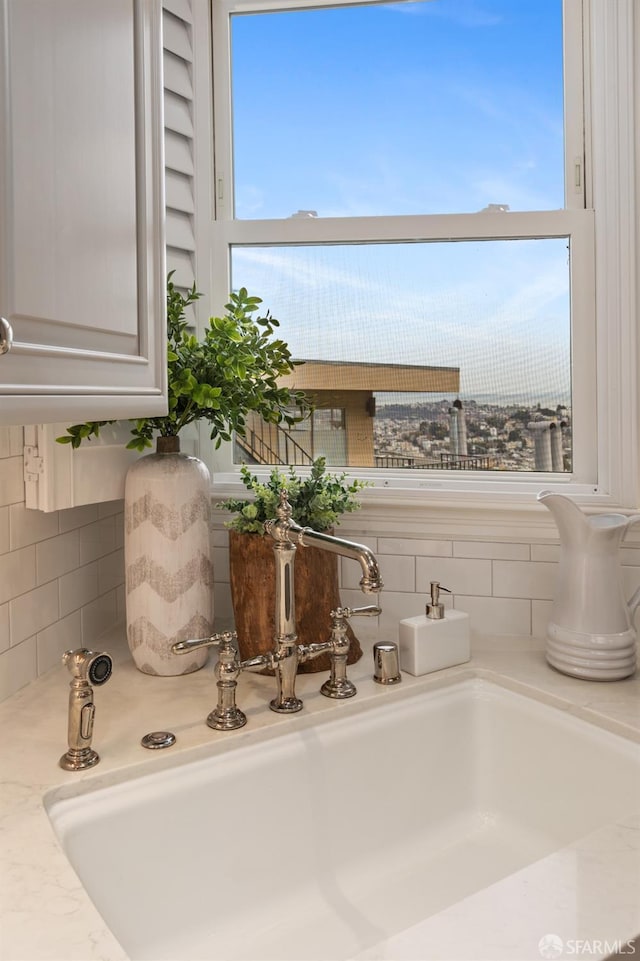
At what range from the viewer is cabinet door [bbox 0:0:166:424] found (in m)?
0.81

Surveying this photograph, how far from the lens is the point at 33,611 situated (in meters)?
1.41

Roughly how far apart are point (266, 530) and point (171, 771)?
1.37ft

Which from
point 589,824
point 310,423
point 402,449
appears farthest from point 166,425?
point 589,824

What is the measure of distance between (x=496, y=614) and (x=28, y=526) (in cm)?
96

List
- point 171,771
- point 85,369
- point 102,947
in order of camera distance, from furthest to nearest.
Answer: point 171,771
point 85,369
point 102,947

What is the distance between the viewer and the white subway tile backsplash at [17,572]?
132 centimetres

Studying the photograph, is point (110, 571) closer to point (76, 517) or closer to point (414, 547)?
point (76, 517)

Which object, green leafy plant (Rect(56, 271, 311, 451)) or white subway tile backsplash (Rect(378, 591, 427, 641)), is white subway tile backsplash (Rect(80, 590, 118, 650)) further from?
white subway tile backsplash (Rect(378, 591, 427, 641))

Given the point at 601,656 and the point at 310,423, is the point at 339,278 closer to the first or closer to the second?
the point at 310,423

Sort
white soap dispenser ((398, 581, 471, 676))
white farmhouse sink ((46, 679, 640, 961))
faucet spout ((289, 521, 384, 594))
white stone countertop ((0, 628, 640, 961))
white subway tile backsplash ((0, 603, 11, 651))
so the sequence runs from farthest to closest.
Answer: white soap dispenser ((398, 581, 471, 676)) < white subway tile backsplash ((0, 603, 11, 651)) < faucet spout ((289, 521, 384, 594)) < white farmhouse sink ((46, 679, 640, 961)) < white stone countertop ((0, 628, 640, 961))

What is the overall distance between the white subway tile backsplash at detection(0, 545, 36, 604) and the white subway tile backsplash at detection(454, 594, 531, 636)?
0.87 metres

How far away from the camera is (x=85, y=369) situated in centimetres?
96

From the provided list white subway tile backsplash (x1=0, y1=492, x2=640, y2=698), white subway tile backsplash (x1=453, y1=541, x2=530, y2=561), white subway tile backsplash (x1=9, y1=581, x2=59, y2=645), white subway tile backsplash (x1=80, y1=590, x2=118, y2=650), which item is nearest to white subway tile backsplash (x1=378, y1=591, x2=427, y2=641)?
white subway tile backsplash (x1=0, y1=492, x2=640, y2=698)

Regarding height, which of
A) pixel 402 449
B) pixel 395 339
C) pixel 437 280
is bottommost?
pixel 402 449
